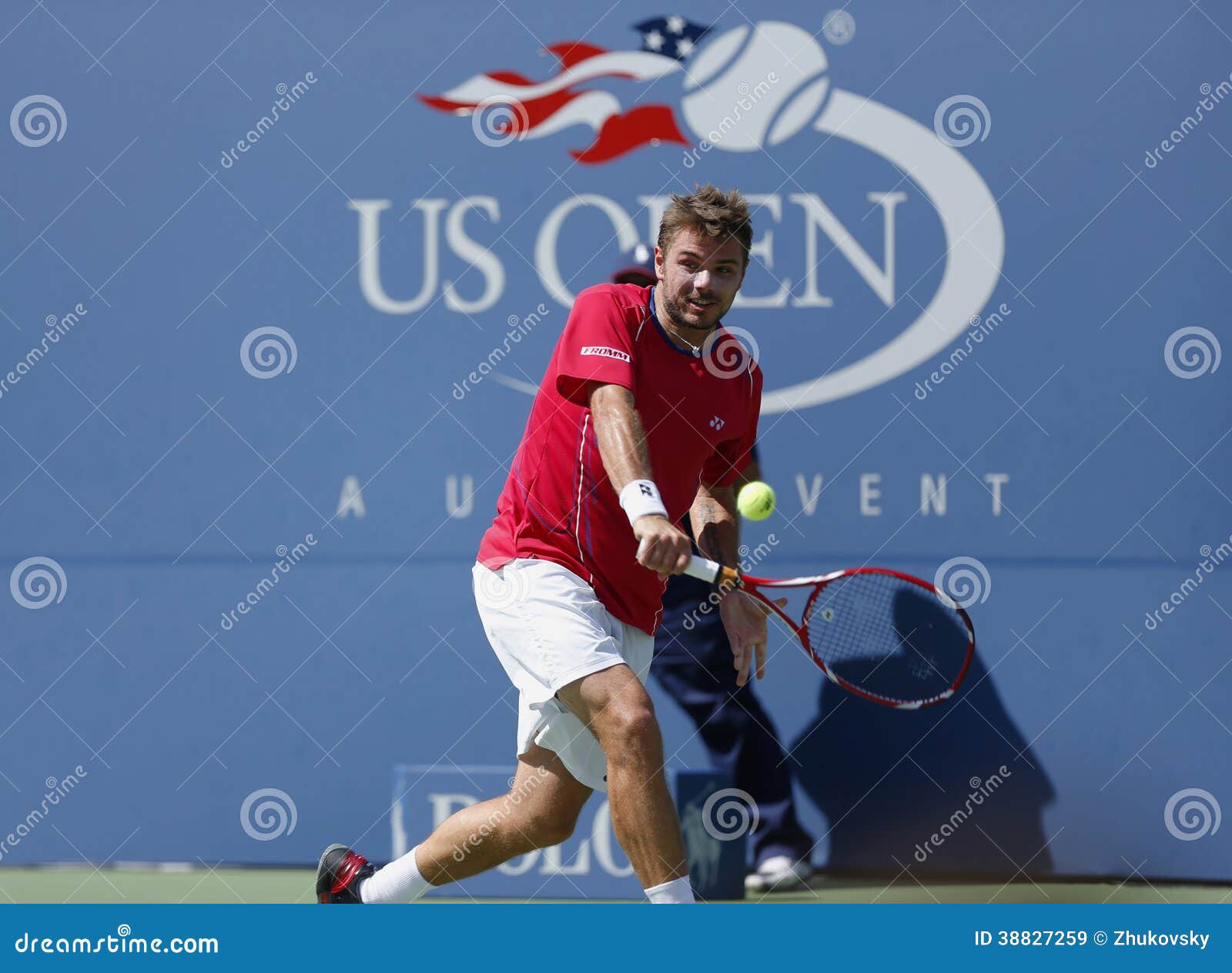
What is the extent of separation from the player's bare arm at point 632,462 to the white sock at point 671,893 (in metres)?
0.63

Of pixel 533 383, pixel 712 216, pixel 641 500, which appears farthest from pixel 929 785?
pixel 712 216

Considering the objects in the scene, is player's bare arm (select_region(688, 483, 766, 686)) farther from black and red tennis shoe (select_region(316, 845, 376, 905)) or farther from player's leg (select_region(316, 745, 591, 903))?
black and red tennis shoe (select_region(316, 845, 376, 905))

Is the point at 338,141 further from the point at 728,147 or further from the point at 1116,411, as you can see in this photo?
the point at 1116,411

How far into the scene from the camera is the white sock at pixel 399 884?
2.93 metres

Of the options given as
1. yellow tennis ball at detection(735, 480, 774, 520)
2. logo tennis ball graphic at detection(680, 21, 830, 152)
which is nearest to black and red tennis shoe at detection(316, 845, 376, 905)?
yellow tennis ball at detection(735, 480, 774, 520)

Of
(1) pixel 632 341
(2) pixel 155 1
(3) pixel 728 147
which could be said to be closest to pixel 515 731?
(1) pixel 632 341

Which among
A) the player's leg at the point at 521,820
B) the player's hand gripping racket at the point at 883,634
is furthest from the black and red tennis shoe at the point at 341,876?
the player's hand gripping racket at the point at 883,634

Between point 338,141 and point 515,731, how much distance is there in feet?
5.83

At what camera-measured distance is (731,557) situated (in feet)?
9.86

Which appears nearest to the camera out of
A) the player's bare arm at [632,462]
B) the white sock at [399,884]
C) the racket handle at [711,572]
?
the player's bare arm at [632,462]

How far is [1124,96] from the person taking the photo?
3.66m

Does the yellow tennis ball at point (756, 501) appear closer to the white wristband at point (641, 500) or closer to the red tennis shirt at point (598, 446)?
the red tennis shirt at point (598, 446)

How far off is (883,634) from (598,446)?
3.87ft

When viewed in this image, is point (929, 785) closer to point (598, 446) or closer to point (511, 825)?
point (511, 825)
